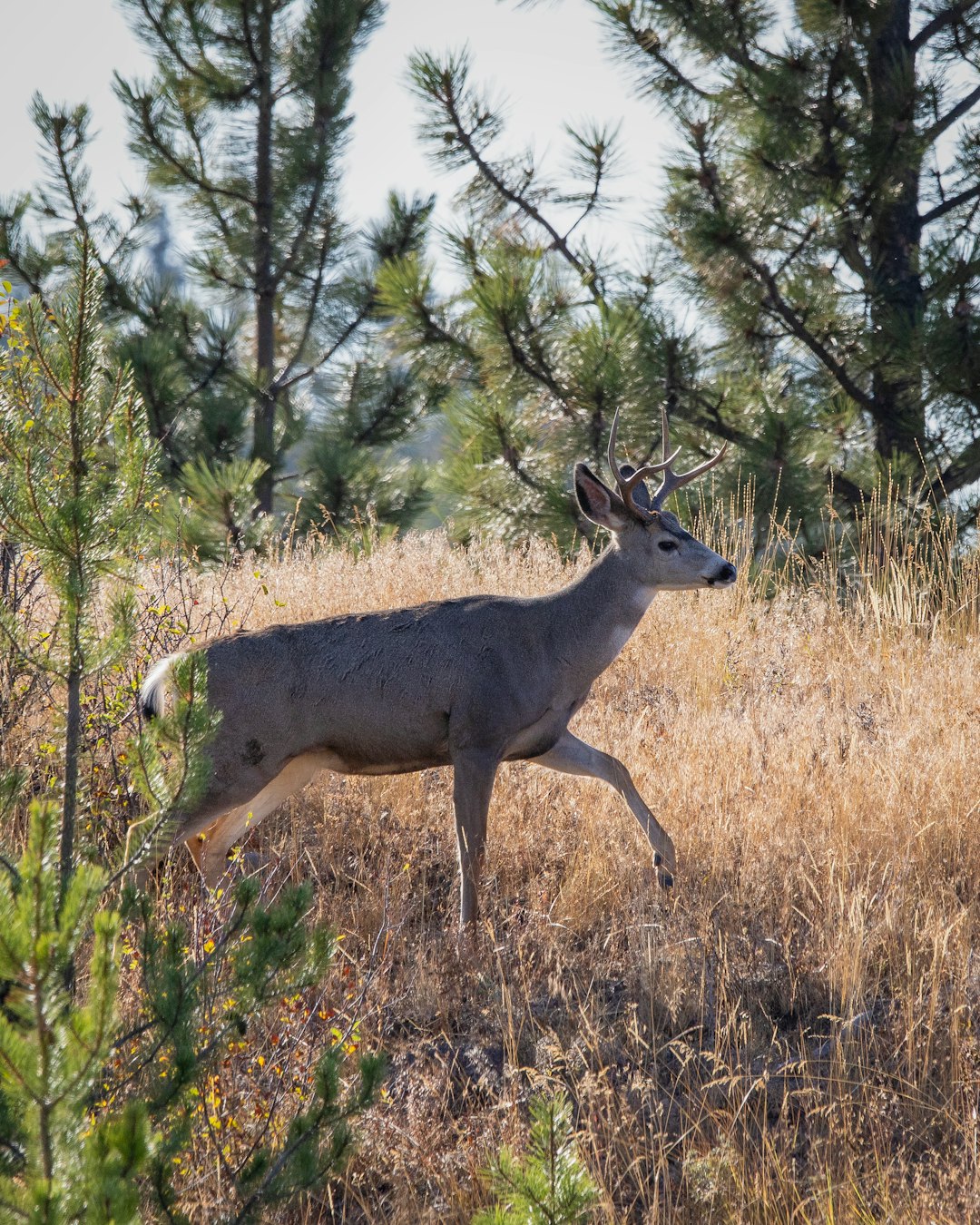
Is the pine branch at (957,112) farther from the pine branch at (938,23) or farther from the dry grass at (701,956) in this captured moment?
the dry grass at (701,956)

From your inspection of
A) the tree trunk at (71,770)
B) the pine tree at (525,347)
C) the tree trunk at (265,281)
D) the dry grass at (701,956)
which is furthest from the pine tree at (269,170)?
the tree trunk at (71,770)

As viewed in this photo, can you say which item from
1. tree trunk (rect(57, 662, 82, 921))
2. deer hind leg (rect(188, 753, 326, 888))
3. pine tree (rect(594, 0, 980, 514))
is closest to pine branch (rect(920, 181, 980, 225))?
pine tree (rect(594, 0, 980, 514))

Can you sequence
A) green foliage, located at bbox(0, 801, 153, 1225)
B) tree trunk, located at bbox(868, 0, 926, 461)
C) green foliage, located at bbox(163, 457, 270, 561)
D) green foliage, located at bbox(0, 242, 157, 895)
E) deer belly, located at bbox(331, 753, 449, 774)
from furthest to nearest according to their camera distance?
green foliage, located at bbox(163, 457, 270, 561) < tree trunk, located at bbox(868, 0, 926, 461) < deer belly, located at bbox(331, 753, 449, 774) < green foliage, located at bbox(0, 242, 157, 895) < green foliage, located at bbox(0, 801, 153, 1225)

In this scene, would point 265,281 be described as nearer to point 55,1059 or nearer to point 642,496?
point 642,496

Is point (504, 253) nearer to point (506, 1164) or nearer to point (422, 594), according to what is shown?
point (422, 594)

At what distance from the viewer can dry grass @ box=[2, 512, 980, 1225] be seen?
357 centimetres

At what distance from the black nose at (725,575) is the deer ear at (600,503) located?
19.6 inches

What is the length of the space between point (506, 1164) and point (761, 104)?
9942 millimetres

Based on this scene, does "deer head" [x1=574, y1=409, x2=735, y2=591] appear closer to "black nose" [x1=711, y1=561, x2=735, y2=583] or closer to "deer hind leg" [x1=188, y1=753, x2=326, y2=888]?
"black nose" [x1=711, y1=561, x2=735, y2=583]

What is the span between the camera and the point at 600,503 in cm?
601

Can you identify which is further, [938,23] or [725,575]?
[938,23]

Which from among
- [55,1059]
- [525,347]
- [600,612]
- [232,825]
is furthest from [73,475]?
[525,347]

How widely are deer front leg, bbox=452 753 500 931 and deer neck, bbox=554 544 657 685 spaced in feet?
2.07

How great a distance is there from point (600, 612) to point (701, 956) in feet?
5.53
